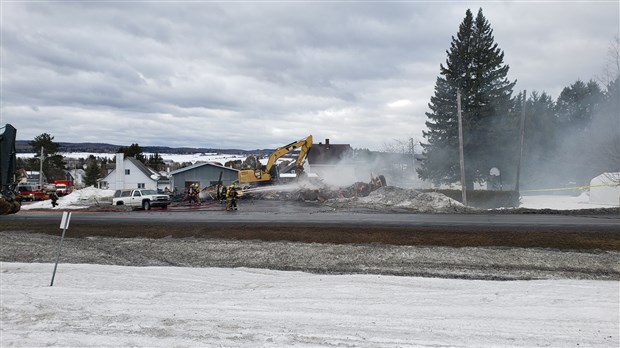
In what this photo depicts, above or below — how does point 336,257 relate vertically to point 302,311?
above

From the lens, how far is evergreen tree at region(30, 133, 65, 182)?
86.6 m

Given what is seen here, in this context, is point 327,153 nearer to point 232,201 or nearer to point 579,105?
point 579,105

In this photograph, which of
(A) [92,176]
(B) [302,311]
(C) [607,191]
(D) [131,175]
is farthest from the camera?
(A) [92,176]

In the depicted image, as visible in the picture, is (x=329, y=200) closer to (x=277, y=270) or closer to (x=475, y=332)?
(x=277, y=270)

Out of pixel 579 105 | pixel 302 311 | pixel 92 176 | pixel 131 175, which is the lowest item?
pixel 302 311

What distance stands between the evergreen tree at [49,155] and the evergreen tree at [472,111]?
75053 mm

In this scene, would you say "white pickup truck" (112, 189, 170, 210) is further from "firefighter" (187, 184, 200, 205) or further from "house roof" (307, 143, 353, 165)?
"house roof" (307, 143, 353, 165)

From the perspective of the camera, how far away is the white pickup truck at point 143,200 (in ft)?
108

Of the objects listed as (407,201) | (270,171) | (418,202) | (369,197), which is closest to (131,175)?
(270,171)

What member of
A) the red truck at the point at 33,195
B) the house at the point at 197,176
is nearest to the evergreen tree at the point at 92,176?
the house at the point at 197,176

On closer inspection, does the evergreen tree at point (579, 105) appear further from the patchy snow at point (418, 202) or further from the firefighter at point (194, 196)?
the firefighter at point (194, 196)

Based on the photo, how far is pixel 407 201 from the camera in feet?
97.9

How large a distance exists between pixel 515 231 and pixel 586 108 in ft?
154

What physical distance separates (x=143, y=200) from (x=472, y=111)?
2896cm
